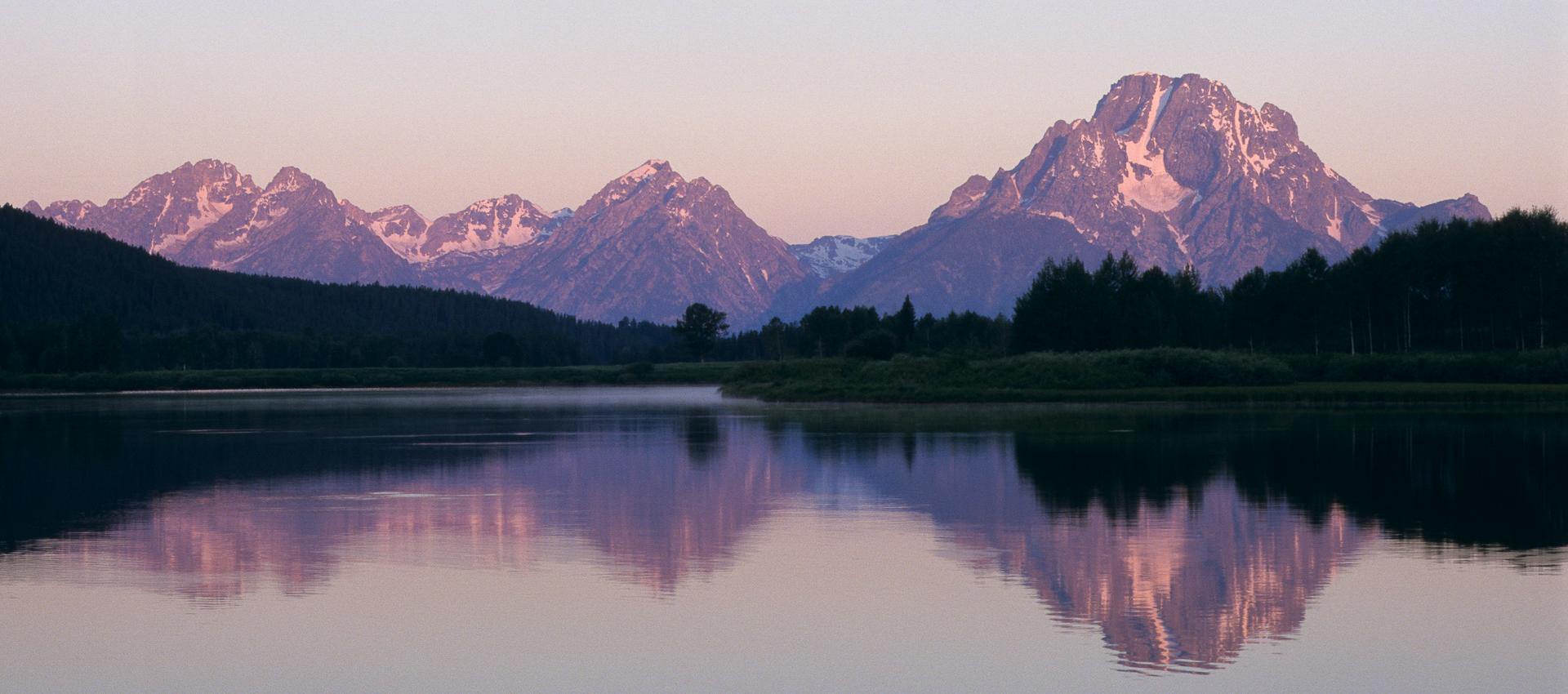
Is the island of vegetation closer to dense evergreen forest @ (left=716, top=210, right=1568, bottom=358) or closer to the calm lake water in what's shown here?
dense evergreen forest @ (left=716, top=210, right=1568, bottom=358)

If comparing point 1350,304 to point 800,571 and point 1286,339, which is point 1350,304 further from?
point 800,571

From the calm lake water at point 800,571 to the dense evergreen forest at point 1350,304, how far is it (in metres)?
63.5

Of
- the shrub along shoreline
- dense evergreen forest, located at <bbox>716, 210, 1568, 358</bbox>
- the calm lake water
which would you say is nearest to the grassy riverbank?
the shrub along shoreline

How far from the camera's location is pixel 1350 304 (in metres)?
120

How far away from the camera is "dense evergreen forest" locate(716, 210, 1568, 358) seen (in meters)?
112

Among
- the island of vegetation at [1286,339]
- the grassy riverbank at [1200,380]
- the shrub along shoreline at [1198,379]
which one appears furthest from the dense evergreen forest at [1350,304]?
the grassy riverbank at [1200,380]

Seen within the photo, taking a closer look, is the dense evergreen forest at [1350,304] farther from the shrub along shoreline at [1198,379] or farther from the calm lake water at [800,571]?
the calm lake water at [800,571]

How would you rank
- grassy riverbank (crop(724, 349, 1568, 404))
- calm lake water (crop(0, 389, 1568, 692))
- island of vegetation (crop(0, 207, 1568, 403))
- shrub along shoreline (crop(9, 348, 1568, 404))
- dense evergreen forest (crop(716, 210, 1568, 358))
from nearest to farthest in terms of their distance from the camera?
calm lake water (crop(0, 389, 1568, 692)) → shrub along shoreline (crop(9, 348, 1568, 404)) → grassy riverbank (crop(724, 349, 1568, 404)) → island of vegetation (crop(0, 207, 1568, 403)) → dense evergreen forest (crop(716, 210, 1568, 358))

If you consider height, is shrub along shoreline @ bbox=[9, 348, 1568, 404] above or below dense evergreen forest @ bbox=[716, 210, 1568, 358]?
below

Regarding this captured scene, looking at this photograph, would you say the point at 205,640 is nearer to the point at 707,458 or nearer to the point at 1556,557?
the point at 1556,557

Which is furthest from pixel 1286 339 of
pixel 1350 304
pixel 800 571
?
pixel 800 571

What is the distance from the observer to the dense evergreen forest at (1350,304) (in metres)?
112

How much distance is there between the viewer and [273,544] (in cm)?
3053

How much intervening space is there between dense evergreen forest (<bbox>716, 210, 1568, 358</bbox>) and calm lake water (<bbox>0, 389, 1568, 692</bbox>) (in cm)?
6348
